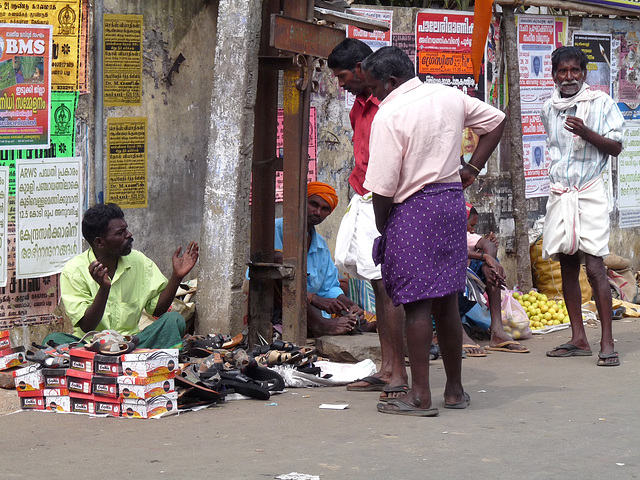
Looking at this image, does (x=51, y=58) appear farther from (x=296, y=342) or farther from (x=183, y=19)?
(x=296, y=342)

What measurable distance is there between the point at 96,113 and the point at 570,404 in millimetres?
3357

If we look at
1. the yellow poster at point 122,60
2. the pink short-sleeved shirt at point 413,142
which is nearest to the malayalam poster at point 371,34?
the yellow poster at point 122,60

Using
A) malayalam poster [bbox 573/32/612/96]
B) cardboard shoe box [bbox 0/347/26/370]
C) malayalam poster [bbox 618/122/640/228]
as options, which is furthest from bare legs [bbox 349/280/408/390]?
malayalam poster [bbox 618/122/640/228]

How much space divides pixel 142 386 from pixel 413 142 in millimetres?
1711

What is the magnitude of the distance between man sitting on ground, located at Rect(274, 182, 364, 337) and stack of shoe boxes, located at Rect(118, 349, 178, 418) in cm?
170

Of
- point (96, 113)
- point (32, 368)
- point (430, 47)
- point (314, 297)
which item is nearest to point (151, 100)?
point (96, 113)

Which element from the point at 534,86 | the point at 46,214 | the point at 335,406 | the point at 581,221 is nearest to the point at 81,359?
the point at 335,406

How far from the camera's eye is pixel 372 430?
4.51m

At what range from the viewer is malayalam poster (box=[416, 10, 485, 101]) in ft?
27.5

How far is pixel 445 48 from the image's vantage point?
8531mm

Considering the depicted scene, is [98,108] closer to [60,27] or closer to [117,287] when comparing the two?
[60,27]

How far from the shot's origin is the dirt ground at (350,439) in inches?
152

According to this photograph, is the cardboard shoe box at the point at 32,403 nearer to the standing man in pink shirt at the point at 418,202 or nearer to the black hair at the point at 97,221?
the black hair at the point at 97,221

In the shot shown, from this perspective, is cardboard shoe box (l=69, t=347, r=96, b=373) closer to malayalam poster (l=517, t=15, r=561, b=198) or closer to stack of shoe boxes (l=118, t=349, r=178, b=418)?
stack of shoe boxes (l=118, t=349, r=178, b=418)
